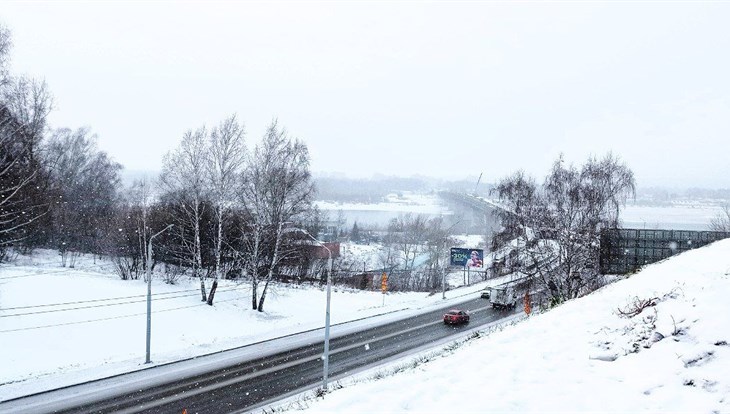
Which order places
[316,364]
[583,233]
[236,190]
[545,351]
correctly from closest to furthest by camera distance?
[545,351]
[316,364]
[583,233]
[236,190]

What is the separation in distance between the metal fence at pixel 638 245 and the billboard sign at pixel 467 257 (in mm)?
15400

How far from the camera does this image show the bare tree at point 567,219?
3067 centimetres

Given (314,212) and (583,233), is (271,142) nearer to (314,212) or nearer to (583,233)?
(314,212)

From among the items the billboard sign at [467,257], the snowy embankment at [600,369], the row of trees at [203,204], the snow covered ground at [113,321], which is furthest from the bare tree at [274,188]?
the snowy embankment at [600,369]

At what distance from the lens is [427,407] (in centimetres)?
752

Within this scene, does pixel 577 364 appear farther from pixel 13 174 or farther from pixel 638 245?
pixel 13 174

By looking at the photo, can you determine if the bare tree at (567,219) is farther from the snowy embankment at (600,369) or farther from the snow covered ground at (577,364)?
the snowy embankment at (600,369)

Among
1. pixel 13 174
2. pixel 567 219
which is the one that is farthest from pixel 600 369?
pixel 13 174

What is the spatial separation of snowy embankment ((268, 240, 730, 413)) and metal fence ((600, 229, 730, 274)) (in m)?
22.8

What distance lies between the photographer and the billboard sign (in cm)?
4803

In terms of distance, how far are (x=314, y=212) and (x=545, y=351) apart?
27768mm

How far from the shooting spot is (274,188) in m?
33.7

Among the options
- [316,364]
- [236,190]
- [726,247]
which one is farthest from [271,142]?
[726,247]

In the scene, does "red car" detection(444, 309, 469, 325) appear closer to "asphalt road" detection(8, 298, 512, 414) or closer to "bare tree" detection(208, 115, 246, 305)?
"asphalt road" detection(8, 298, 512, 414)
